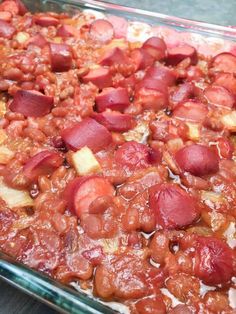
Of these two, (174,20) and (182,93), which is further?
(174,20)

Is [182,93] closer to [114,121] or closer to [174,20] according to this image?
[114,121]

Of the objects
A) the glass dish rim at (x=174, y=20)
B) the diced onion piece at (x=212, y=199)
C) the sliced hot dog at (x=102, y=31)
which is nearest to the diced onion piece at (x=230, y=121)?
the diced onion piece at (x=212, y=199)

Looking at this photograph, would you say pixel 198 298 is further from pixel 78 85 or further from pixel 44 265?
pixel 78 85

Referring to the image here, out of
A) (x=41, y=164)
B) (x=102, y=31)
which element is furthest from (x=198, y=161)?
(x=102, y=31)

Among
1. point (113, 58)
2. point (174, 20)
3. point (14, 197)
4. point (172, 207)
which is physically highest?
point (174, 20)

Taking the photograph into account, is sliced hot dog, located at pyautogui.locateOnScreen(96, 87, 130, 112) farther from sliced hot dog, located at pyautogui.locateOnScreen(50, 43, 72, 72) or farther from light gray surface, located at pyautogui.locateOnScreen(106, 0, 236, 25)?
light gray surface, located at pyautogui.locateOnScreen(106, 0, 236, 25)

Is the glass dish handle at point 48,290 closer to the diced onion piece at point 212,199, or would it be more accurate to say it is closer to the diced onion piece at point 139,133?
the diced onion piece at point 212,199
